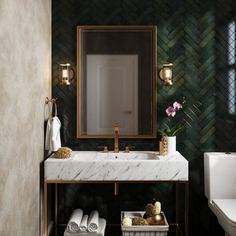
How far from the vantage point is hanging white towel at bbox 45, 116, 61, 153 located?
300cm

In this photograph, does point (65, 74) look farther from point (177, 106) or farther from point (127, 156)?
point (177, 106)

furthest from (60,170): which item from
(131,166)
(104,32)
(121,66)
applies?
(104,32)

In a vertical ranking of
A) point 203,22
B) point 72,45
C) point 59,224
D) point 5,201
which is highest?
point 203,22

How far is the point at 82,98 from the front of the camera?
3.33 metres

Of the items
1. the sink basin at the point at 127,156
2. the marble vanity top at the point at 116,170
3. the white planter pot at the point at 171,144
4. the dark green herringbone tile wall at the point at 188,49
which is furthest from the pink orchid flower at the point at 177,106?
the marble vanity top at the point at 116,170

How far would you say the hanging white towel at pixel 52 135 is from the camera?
300cm

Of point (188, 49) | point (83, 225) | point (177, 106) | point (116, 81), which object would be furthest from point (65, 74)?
point (83, 225)

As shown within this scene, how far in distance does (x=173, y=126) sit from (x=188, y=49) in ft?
2.40

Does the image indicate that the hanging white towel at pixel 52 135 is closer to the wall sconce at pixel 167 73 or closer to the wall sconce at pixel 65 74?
the wall sconce at pixel 65 74

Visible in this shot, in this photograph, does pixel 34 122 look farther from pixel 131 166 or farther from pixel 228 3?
pixel 228 3

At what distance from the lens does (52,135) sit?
9.89 feet

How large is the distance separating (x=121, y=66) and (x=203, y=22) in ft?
2.82

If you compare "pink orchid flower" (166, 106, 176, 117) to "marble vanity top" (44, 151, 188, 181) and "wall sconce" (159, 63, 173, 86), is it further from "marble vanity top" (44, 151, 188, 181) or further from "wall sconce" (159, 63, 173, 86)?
"marble vanity top" (44, 151, 188, 181)

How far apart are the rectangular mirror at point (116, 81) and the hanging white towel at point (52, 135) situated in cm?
30
